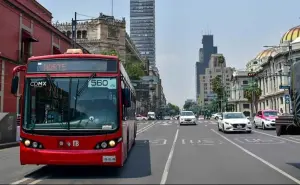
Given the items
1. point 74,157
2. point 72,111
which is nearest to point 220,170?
point 74,157

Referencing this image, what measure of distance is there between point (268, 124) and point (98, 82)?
23.7 m

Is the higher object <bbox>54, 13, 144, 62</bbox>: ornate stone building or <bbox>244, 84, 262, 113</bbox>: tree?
<bbox>54, 13, 144, 62</bbox>: ornate stone building

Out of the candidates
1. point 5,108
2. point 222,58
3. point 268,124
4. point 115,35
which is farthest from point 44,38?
point 222,58

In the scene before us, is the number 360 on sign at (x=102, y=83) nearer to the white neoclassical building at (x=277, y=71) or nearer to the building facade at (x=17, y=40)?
the building facade at (x=17, y=40)

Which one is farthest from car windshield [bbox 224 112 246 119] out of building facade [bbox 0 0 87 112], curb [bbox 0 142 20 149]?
curb [bbox 0 142 20 149]

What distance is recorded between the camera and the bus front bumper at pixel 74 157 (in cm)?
852

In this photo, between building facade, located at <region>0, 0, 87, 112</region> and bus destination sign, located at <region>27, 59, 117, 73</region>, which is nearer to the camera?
bus destination sign, located at <region>27, 59, 117, 73</region>

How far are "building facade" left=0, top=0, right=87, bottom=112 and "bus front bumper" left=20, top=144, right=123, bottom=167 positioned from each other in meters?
17.7

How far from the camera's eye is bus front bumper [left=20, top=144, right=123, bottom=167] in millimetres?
8516

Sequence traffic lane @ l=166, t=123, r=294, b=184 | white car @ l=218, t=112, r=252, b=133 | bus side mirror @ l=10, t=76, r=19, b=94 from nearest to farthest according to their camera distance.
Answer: traffic lane @ l=166, t=123, r=294, b=184 < bus side mirror @ l=10, t=76, r=19, b=94 < white car @ l=218, t=112, r=252, b=133

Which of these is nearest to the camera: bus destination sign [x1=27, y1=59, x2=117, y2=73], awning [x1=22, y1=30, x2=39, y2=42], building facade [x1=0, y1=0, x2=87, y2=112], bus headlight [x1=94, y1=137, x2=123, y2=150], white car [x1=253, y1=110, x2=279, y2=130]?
bus headlight [x1=94, y1=137, x2=123, y2=150]

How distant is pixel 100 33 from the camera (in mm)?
80500

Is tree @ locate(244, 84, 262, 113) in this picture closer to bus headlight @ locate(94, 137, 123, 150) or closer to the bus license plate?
bus headlight @ locate(94, 137, 123, 150)

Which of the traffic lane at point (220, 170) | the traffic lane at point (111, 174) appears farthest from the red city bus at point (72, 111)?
the traffic lane at point (220, 170)
